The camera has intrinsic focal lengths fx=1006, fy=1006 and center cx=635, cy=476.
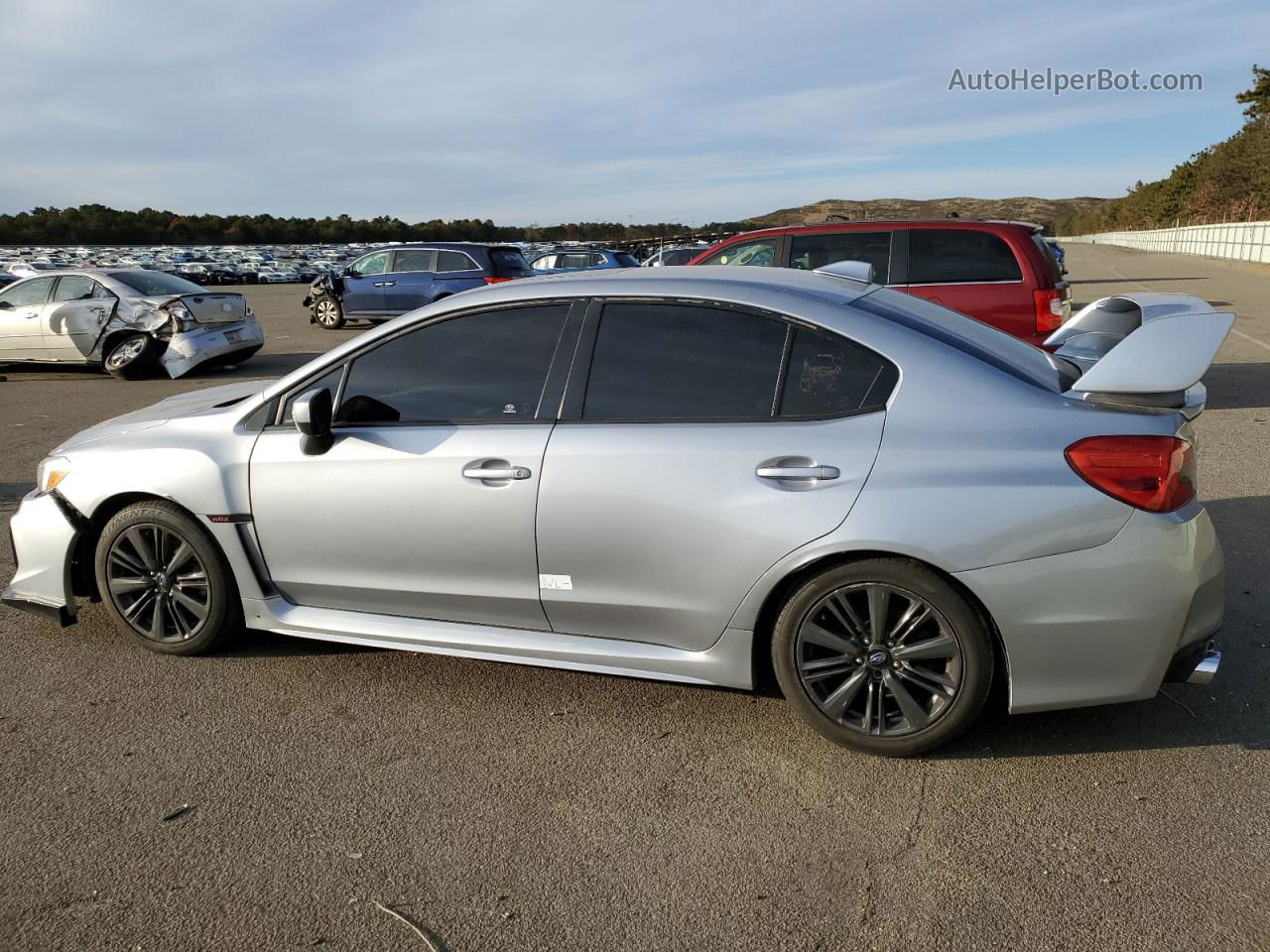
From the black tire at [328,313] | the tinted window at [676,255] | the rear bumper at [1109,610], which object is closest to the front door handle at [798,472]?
the rear bumper at [1109,610]

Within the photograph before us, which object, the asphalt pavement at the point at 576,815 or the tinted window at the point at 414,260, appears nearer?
the asphalt pavement at the point at 576,815

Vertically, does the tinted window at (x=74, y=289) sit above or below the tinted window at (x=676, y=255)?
A: below

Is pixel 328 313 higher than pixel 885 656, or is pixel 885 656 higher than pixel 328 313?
pixel 328 313

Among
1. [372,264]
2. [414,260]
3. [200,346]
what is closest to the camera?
[200,346]

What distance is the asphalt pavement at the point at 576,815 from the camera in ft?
8.57

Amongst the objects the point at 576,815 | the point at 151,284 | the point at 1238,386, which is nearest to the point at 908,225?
the point at 1238,386

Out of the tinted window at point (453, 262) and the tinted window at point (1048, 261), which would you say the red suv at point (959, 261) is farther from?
the tinted window at point (453, 262)

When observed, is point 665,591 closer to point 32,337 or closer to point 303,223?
point 32,337

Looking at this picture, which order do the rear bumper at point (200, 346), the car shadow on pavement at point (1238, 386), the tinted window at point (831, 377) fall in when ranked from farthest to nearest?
1. the rear bumper at point (200, 346)
2. the car shadow on pavement at point (1238, 386)
3. the tinted window at point (831, 377)

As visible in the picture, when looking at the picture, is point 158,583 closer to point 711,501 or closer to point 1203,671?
point 711,501

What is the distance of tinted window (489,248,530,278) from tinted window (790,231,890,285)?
957 cm

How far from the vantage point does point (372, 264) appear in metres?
19.9

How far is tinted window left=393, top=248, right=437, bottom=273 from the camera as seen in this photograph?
1889 centimetres

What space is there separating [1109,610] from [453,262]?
16844mm
